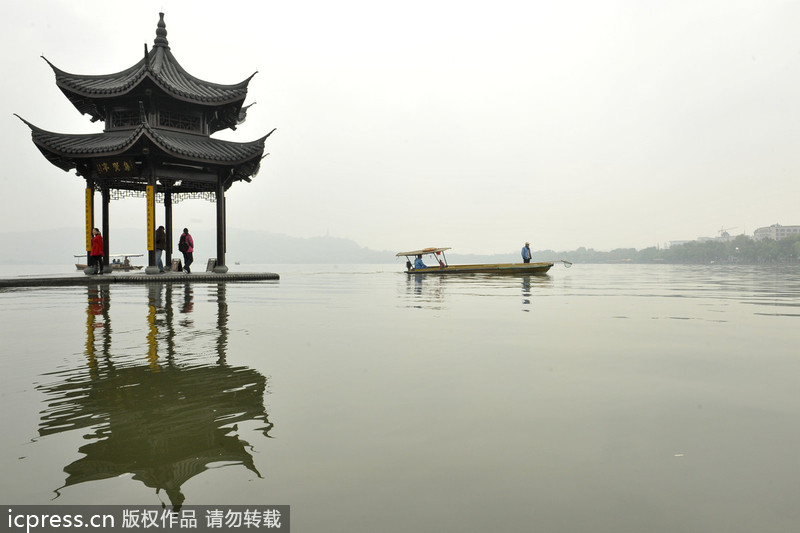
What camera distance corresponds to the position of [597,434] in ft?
8.98

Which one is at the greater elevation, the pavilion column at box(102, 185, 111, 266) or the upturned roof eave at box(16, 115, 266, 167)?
the upturned roof eave at box(16, 115, 266, 167)

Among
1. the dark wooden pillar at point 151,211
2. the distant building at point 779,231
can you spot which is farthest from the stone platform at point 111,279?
the distant building at point 779,231

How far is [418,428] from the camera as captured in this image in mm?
2834

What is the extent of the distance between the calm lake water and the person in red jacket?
1574cm

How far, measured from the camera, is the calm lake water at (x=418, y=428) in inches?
77.7

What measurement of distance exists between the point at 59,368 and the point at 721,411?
532 cm

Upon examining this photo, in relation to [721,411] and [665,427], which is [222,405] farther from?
[721,411]

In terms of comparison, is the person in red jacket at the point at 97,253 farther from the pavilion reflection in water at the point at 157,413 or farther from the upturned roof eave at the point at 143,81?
the pavilion reflection in water at the point at 157,413

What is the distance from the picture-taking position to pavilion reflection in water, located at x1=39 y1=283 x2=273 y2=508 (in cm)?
232

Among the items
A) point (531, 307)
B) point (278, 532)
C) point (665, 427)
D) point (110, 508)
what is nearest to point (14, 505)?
point (110, 508)

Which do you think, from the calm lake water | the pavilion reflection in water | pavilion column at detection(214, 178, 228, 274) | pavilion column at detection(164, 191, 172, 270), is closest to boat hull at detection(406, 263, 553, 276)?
pavilion column at detection(214, 178, 228, 274)

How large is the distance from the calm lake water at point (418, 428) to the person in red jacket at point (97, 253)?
1574cm

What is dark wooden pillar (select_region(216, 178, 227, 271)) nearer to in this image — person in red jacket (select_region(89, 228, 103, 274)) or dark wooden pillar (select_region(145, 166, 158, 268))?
dark wooden pillar (select_region(145, 166, 158, 268))

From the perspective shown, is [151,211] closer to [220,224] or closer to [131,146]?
[131,146]
